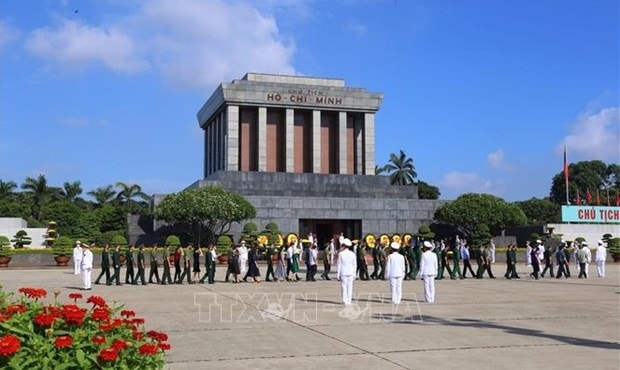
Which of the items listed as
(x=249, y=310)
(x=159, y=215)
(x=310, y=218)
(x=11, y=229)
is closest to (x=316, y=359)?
(x=249, y=310)

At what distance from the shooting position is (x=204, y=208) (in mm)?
40656

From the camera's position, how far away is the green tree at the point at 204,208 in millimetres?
40812

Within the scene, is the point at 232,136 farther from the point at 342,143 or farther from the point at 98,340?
the point at 98,340

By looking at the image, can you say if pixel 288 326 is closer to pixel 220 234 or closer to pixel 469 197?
pixel 220 234

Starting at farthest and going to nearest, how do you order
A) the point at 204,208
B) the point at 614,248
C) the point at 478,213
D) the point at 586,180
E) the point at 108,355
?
1. the point at 586,180
2. the point at 478,213
3. the point at 614,248
4. the point at 204,208
5. the point at 108,355

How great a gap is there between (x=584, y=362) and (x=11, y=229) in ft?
157

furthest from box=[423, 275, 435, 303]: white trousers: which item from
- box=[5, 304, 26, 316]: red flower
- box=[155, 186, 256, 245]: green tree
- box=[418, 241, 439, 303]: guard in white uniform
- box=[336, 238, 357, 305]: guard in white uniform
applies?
box=[155, 186, 256, 245]: green tree

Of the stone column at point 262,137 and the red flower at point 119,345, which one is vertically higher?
the stone column at point 262,137

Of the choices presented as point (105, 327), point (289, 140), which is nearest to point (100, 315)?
point (105, 327)

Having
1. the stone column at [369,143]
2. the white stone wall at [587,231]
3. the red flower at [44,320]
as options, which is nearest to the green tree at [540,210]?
the white stone wall at [587,231]

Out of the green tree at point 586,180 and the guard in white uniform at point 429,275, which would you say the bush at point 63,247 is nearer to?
the guard in white uniform at point 429,275

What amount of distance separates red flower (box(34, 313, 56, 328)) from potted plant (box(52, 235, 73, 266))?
113 feet

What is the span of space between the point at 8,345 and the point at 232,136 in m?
49.7

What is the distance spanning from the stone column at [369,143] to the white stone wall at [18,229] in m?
27.5
